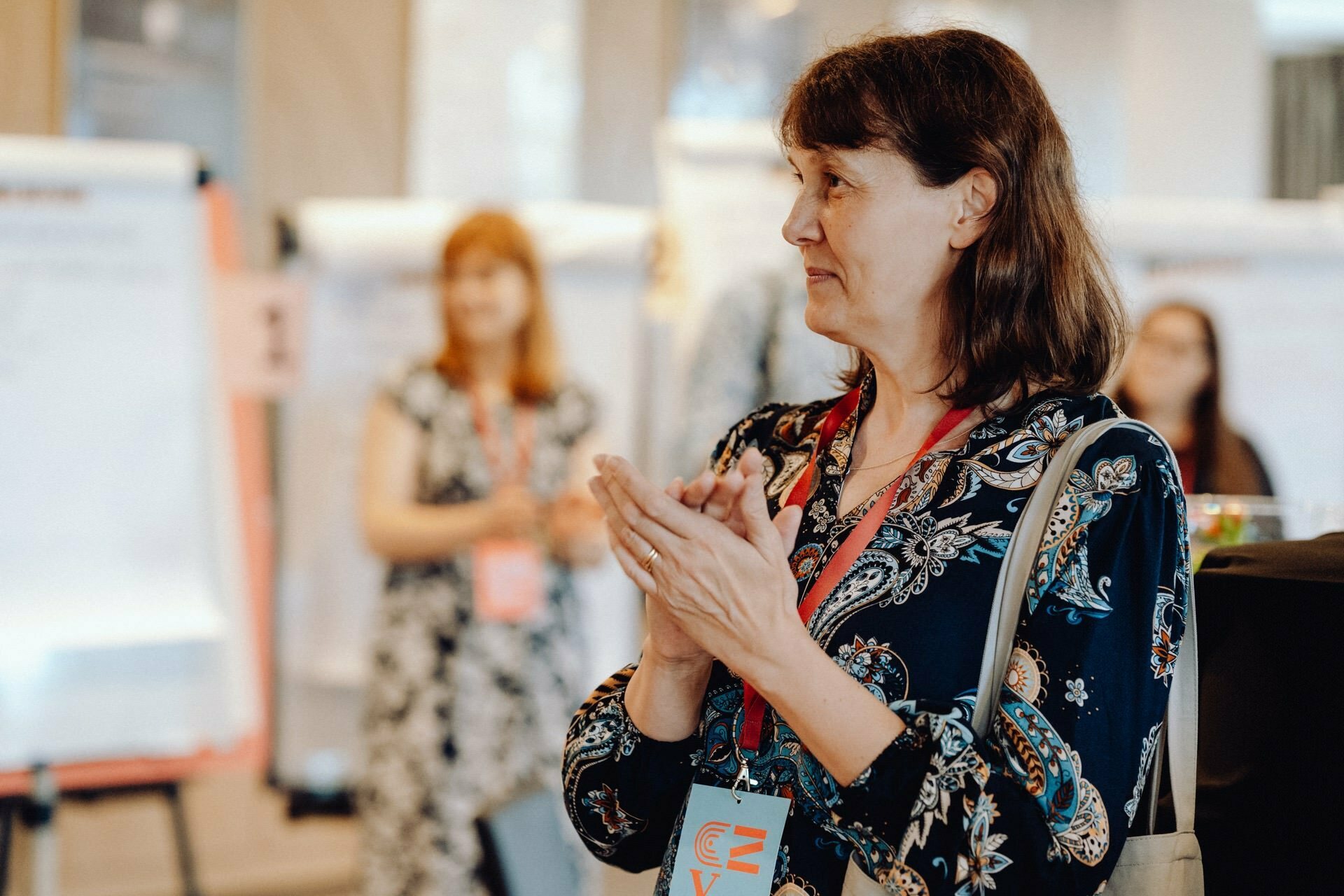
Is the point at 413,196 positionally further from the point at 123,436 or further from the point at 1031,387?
the point at 1031,387

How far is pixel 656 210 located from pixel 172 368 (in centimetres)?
204

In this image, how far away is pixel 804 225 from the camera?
1204 millimetres

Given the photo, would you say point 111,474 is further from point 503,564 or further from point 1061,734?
point 1061,734

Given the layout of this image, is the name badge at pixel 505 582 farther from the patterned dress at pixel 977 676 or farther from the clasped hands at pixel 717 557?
the clasped hands at pixel 717 557

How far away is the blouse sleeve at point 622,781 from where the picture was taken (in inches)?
47.7

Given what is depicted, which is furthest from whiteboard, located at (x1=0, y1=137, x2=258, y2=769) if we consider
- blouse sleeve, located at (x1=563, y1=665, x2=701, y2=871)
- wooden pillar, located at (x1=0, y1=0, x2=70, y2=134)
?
blouse sleeve, located at (x1=563, y1=665, x2=701, y2=871)

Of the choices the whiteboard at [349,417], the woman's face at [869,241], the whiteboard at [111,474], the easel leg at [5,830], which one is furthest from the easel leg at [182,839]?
the woman's face at [869,241]

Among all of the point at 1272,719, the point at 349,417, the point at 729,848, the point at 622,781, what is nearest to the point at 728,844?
the point at 729,848

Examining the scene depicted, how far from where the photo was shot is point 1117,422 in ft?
3.57

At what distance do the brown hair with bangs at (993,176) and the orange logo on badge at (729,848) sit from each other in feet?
1.52

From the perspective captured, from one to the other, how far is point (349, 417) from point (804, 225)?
2696 mm

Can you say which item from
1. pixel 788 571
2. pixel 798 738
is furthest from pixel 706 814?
pixel 788 571

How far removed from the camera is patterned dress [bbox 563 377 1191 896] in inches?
38.9

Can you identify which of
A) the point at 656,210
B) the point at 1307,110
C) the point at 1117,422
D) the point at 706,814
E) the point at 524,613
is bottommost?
the point at 524,613
